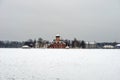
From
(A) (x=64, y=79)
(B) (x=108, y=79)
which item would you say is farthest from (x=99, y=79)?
(A) (x=64, y=79)

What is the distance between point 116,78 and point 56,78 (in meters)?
5.53

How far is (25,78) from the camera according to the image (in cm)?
2791

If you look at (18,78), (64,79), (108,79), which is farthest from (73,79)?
(18,78)

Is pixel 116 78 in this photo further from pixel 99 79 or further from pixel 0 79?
pixel 0 79

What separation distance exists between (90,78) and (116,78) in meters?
2.39

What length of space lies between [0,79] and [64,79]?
564cm

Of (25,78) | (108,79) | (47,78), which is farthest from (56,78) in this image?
(108,79)

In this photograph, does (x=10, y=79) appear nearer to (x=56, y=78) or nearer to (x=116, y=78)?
(x=56, y=78)

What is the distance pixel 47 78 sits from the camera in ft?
93.0

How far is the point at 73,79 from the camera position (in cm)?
2794

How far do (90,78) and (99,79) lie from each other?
106 cm

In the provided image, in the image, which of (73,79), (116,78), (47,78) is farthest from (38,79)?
(116,78)

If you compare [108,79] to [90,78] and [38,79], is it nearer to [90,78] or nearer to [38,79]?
[90,78]

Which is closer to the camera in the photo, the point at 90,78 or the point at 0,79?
the point at 0,79
